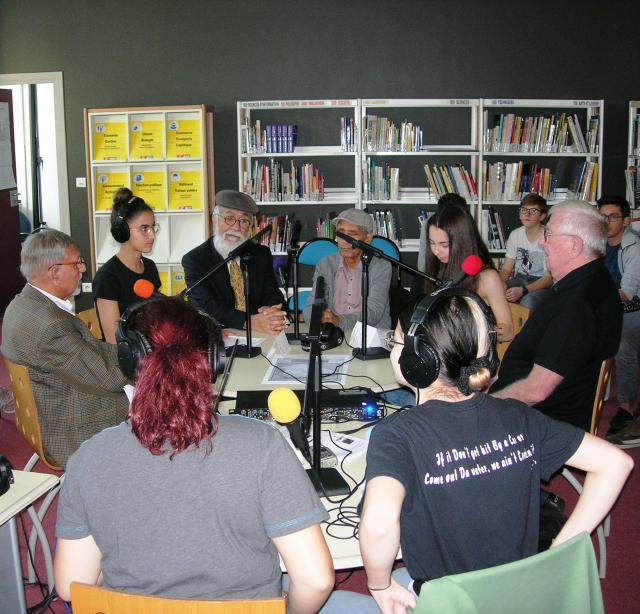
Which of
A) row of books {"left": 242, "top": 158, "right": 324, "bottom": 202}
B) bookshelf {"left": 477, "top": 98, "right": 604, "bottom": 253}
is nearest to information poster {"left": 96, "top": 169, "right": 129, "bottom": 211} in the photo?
row of books {"left": 242, "top": 158, "right": 324, "bottom": 202}

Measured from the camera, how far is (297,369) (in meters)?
2.96

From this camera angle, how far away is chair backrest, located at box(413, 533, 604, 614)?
1.14 m

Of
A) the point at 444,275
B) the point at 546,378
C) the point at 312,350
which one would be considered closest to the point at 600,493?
the point at 312,350

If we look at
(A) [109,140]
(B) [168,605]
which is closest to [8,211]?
(A) [109,140]

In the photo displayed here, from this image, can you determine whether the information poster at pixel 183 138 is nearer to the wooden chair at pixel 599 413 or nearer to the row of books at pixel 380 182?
the row of books at pixel 380 182

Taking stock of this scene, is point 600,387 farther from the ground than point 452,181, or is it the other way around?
point 452,181

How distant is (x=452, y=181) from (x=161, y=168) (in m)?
2.57

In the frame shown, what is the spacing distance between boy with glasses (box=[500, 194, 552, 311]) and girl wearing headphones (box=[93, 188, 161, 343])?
2985 millimetres

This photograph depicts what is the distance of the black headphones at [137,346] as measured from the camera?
1.35 m

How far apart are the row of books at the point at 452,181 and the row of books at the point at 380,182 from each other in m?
0.31

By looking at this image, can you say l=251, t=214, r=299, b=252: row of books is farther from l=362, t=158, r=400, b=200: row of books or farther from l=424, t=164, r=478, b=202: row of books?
l=424, t=164, r=478, b=202: row of books

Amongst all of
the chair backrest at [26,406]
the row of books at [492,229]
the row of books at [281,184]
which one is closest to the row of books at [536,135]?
the row of books at [492,229]

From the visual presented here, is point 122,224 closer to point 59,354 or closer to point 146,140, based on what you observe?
point 59,354

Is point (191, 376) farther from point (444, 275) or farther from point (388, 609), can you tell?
point (444, 275)
